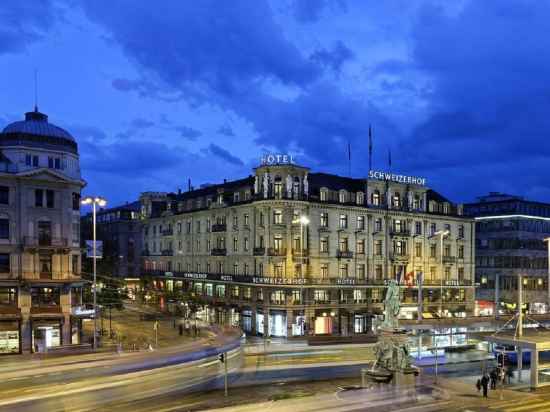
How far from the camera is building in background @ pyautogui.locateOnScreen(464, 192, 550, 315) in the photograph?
11250 cm

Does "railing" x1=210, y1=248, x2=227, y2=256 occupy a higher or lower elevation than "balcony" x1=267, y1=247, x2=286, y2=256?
lower

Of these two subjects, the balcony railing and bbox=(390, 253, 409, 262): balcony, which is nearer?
bbox=(390, 253, 409, 262): balcony

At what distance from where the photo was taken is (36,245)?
63.9m

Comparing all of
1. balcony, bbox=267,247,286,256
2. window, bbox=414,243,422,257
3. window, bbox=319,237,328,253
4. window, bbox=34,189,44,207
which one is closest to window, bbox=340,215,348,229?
window, bbox=319,237,328,253

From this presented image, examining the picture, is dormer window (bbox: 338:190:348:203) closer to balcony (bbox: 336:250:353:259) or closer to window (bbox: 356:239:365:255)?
window (bbox: 356:239:365:255)

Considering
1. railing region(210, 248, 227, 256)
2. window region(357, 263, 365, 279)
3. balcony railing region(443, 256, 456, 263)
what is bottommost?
window region(357, 263, 365, 279)

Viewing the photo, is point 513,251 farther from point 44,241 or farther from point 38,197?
point 38,197

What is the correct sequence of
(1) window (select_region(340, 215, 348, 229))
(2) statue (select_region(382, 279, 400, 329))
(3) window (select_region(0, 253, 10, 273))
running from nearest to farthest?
(2) statue (select_region(382, 279, 400, 329)), (3) window (select_region(0, 253, 10, 273)), (1) window (select_region(340, 215, 348, 229))

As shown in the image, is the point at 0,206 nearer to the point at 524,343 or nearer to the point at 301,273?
the point at 301,273

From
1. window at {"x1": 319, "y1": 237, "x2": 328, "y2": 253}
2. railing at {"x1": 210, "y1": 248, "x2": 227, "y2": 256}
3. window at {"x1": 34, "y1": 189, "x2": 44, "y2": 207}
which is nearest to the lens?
window at {"x1": 34, "y1": 189, "x2": 44, "y2": 207}

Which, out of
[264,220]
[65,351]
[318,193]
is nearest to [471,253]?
[318,193]

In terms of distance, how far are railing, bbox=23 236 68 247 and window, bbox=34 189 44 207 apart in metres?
3.74

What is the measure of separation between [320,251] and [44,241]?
3864 cm

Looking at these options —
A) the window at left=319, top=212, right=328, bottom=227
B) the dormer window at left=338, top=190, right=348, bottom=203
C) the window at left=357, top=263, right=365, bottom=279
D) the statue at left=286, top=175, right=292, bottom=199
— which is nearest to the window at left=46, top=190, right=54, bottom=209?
the statue at left=286, top=175, right=292, bottom=199
